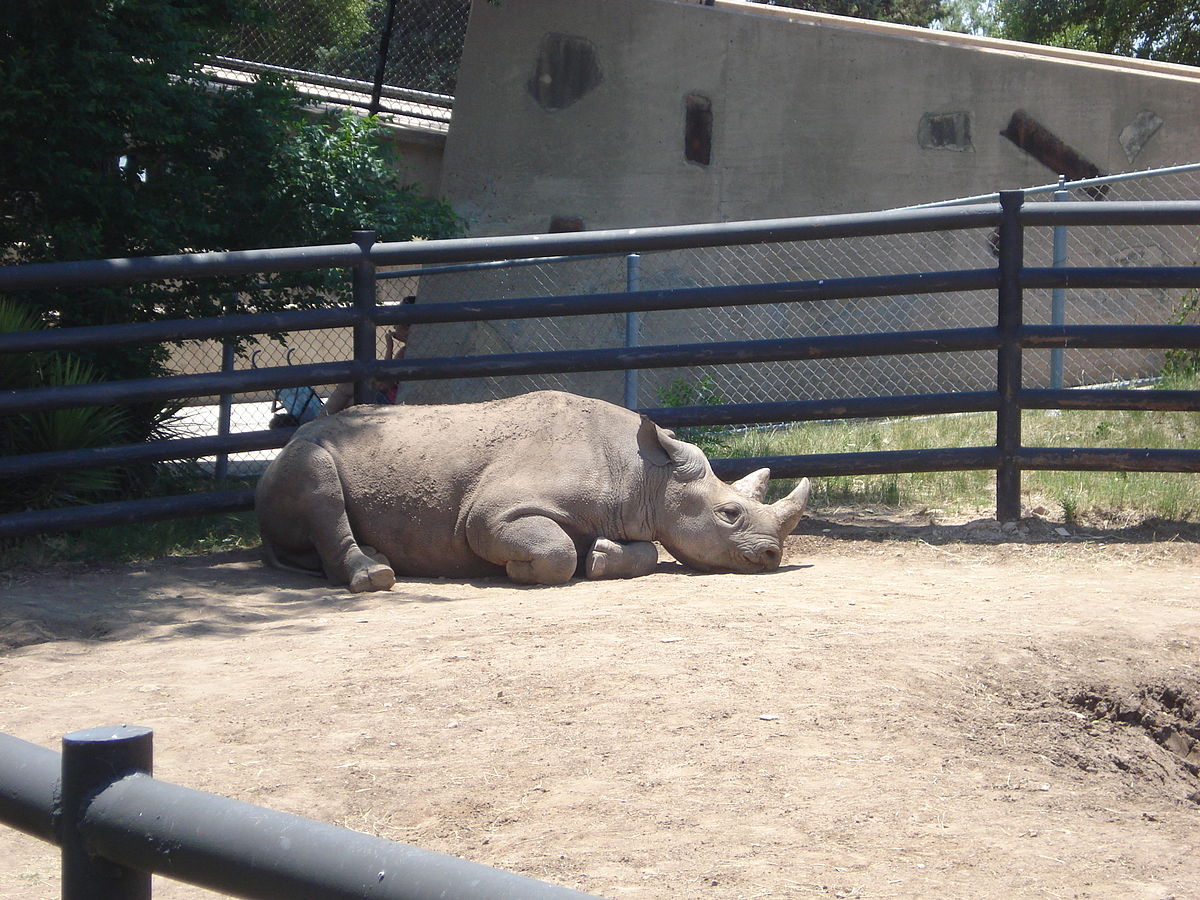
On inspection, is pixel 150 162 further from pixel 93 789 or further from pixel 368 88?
pixel 93 789

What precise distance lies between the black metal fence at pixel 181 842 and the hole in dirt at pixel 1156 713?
12.5 feet

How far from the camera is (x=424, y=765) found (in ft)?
13.3

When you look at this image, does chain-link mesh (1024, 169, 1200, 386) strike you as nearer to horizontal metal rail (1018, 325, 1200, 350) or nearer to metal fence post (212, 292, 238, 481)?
horizontal metal rail (1018, 325, 1200, 350)

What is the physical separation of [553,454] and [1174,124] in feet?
26.9

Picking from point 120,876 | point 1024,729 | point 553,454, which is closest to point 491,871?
point 120,876

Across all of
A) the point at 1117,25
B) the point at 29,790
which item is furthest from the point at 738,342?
the point at 1117,25

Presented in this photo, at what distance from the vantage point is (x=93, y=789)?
65.4 inches

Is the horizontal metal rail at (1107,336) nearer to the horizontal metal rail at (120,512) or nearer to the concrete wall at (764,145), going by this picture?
the concrete wall at (764,145)

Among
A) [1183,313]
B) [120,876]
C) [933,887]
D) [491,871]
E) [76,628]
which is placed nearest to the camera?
[491,871]

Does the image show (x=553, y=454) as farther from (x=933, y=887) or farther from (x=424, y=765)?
(x=933, y=887)

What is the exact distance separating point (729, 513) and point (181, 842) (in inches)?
222

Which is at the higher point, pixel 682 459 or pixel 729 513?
pixel 682 459

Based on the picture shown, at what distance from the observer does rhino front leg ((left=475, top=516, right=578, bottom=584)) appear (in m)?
6.86

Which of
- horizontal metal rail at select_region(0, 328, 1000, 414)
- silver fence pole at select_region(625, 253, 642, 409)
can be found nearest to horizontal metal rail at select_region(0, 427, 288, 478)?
horizontal metal rail at select_region(0, 328, 1000, 414)
